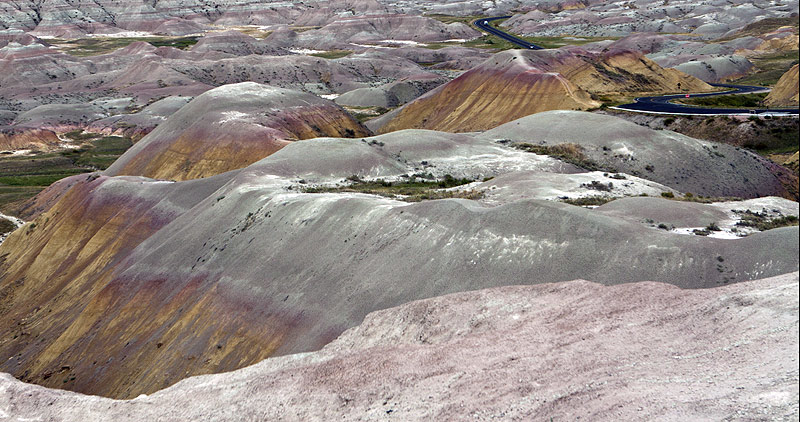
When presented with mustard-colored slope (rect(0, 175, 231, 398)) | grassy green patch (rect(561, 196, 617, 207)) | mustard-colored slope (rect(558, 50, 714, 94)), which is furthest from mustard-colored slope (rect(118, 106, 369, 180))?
mustard-colored slope (rect(558, 50, 714, 94))

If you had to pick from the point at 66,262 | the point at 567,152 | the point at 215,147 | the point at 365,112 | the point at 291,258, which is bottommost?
the point at 365,112

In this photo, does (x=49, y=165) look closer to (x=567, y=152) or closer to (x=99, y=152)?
(x=99, y=152)

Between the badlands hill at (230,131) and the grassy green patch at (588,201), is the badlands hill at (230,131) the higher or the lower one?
the lower one

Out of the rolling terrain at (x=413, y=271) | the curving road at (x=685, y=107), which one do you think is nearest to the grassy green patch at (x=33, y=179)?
the rolling terrain at (x=413, y=271)

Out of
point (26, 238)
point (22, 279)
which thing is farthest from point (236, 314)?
point (26, 238)

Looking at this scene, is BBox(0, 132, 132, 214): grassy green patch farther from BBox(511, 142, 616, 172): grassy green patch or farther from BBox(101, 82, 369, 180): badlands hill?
BBox(511, 142, 616, 172): grassy green patch

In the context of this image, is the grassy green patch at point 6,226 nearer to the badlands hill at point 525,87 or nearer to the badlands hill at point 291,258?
the badlands hill at point 291,258

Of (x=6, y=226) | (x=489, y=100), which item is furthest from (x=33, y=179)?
(x=489, y=100)
